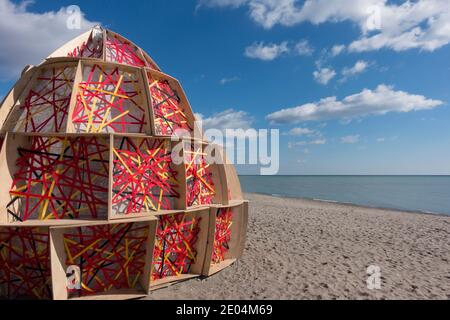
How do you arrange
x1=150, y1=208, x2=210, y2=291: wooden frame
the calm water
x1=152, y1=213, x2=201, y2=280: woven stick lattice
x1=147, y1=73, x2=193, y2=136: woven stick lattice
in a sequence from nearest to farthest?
x1=152, y1=213, x2=201, y2=280: woven stick lattice, x1=150, y1=208, x2=210, y2=291: wooden frame, x1=147, y1=73, x2=193, y2=136: woven stick lattice, the calm water

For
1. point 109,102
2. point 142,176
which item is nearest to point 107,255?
point 142,176

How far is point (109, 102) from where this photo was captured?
28.1ft

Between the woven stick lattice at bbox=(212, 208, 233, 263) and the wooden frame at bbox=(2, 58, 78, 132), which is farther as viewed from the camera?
the woven stick lattice at bbox=(212, 208, 233, 263)

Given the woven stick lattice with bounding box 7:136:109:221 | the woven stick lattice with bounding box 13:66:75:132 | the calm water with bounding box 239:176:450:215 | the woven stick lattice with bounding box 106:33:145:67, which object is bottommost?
the calm water with bounding box 239:176:450:215

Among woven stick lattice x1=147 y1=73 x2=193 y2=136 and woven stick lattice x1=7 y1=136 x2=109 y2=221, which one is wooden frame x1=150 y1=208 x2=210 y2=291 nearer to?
woven stick lattice x1=7 y1=136 x2=109 y2=221

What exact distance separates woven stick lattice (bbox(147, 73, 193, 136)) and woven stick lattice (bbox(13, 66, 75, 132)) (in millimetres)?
2618

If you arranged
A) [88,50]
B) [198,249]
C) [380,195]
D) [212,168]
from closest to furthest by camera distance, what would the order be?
1. [198,249]
2. [212,168]
3. [88,50]
4. [380,195]

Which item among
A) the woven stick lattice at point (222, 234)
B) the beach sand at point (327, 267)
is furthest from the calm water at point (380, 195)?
the woven stick lattice at point (222, 234)

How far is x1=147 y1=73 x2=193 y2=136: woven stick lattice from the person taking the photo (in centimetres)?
927

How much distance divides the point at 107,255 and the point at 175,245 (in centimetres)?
209

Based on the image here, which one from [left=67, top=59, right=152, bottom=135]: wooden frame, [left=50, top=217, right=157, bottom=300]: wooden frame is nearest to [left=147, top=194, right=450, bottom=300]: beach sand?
[left=50, top=217, right=157, bottom=300]: wooden frame

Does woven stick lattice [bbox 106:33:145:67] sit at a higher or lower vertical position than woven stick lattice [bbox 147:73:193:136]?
higher

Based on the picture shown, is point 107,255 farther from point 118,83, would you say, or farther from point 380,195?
point 380,195

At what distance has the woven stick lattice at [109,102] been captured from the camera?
8.10 metres
